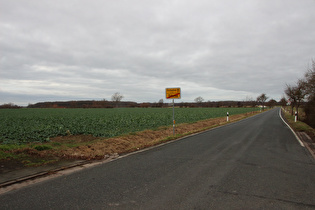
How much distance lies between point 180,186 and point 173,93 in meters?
8.37

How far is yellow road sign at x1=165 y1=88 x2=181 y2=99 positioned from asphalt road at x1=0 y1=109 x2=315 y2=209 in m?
6.00

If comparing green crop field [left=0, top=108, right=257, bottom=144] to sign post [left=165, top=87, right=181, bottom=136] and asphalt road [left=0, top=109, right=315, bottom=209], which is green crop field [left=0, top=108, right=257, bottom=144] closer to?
sign post [left=165, top=87, right=181, bottom=136]

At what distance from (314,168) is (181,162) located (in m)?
3.74

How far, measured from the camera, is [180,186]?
4.35 meters

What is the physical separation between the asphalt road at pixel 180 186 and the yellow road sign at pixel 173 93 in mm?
5998

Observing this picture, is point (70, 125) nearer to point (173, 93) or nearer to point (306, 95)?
point (173, 93)

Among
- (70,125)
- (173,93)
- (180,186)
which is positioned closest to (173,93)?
(173,93)

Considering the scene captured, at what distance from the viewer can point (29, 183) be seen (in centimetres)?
461

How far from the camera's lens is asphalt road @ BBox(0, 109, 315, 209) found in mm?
3564

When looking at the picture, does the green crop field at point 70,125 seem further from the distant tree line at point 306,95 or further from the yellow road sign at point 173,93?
the distant tree line at point 306,95

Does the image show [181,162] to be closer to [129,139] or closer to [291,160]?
[291,160]

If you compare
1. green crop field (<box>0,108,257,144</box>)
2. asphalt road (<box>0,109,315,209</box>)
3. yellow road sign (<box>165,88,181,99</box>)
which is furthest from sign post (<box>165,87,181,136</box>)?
asphalt road (<box>0,109,315,209</box>)

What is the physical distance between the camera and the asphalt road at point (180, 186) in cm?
356

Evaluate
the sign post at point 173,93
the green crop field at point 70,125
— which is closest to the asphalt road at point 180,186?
the sign post at point 173,93
